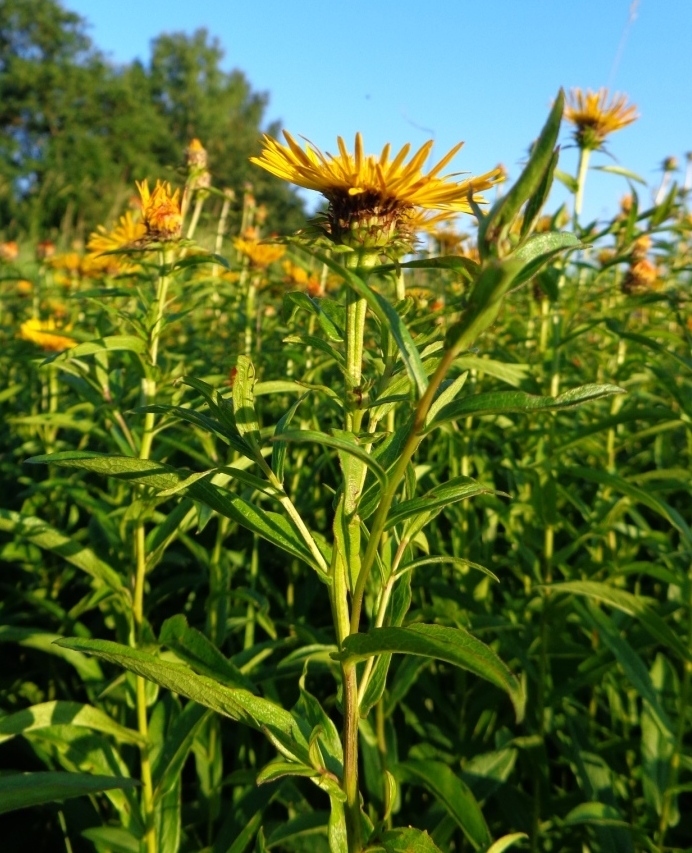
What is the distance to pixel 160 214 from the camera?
5.21ft

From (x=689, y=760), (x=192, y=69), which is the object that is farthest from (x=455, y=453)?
(x=192, y=69)

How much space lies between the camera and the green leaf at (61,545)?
1.21 metres

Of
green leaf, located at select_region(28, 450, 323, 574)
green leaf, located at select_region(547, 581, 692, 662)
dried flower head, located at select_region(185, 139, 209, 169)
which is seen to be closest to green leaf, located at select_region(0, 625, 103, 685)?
green leaf, located at select_region(28, 450, 323, 574)

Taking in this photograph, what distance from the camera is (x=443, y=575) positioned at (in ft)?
5.94

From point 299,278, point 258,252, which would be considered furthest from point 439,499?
point 299,278

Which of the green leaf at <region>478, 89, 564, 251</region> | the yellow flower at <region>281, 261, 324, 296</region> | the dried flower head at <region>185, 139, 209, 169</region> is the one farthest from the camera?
the yellow flower at <region>281, 261, 324, 296</region>

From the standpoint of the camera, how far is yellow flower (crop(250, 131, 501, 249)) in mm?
855

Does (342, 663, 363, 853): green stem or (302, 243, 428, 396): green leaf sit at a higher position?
(302, 243, 428, 396): green leaf

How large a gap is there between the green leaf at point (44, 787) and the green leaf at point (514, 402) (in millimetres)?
669

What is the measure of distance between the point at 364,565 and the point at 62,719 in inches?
28.2

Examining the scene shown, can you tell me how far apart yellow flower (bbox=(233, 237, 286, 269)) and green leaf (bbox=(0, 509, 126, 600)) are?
1628mm

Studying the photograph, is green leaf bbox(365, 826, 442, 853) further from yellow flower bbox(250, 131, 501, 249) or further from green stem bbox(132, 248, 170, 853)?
yellow flower bbox(250, 131, 501, 249)

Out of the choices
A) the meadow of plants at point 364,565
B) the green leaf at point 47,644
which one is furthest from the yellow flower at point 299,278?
the green leaf at point 47,644

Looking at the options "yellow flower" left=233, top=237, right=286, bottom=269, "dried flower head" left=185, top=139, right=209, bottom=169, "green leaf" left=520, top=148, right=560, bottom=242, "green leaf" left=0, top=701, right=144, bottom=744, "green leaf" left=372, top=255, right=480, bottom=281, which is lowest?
"green leaf" left=0, top=701, right=144, bottom=744
